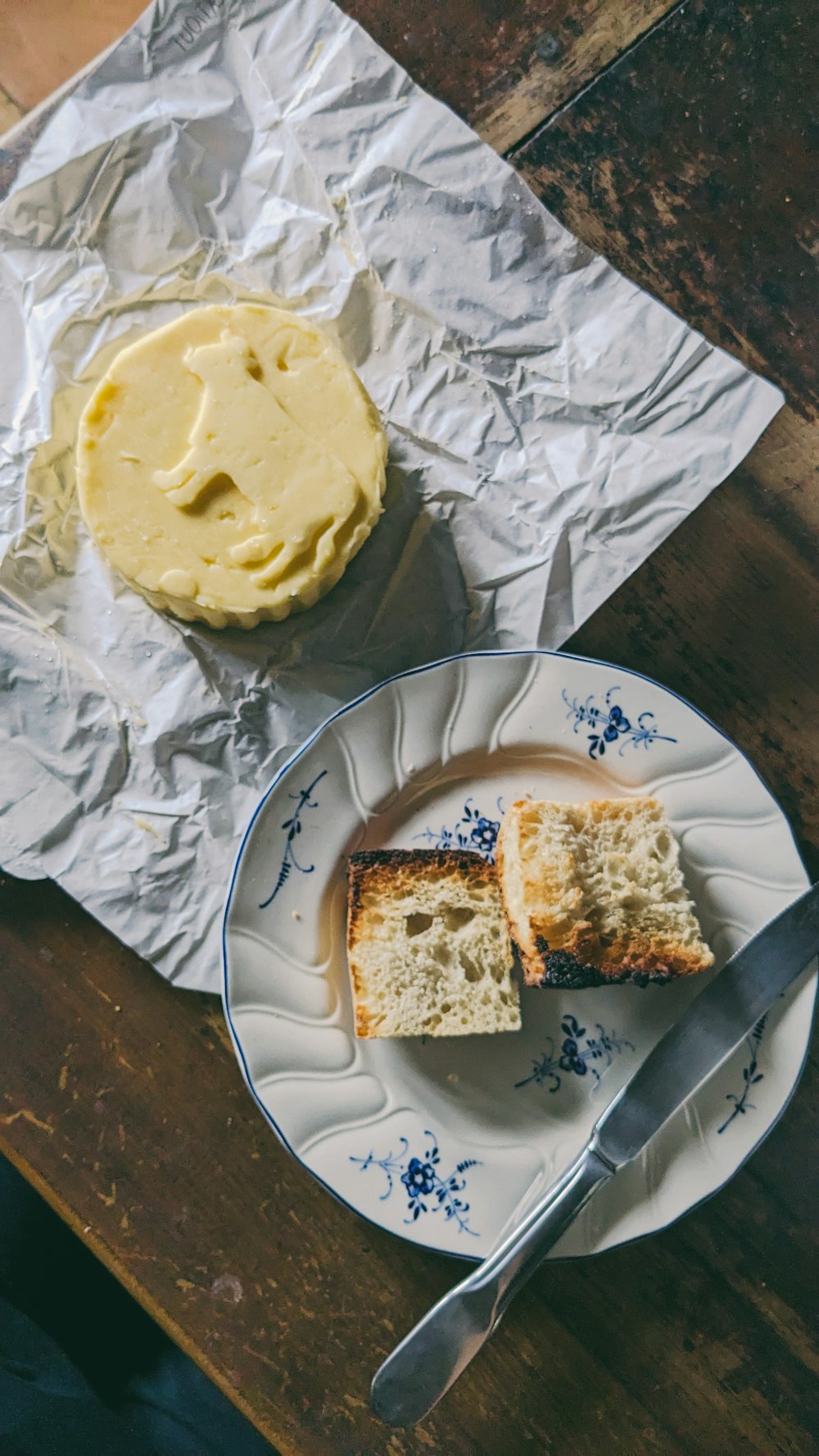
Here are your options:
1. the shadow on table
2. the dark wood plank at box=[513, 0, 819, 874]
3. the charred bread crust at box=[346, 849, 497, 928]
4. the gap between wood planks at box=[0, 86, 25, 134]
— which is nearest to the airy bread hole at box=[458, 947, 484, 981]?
the charred bread crust at box=[346, 849, 497, 928]

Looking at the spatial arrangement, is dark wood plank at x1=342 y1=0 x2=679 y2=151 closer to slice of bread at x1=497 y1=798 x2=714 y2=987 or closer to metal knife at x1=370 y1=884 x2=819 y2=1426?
slice of bread at x1=497 y1=798 x2=714 y2=987

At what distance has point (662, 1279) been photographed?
1497mm

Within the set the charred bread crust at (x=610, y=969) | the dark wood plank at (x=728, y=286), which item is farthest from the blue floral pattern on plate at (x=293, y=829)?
the dark wood plank at (x=728, y=286)

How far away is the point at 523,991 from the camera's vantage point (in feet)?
4.83

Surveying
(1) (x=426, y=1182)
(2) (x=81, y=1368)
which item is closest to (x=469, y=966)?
(1) (x=426, y=1182)

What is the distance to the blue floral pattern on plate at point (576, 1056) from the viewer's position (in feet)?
4.80

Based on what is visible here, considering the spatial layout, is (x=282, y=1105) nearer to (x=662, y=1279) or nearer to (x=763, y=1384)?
(x=662, y=1279)

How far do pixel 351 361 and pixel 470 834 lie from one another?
2.53 ft

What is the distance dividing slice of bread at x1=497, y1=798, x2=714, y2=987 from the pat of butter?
0.51 metres

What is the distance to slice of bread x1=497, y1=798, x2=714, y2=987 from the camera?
1372 mm

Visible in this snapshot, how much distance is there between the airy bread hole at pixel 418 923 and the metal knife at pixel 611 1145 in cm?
36

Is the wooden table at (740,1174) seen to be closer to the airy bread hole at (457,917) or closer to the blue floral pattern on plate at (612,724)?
the blue floral pattern on plate at (612,724)

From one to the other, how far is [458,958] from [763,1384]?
81 centimetres

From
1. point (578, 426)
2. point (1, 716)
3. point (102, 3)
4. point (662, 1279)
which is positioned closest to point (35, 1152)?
point (1, 716)
